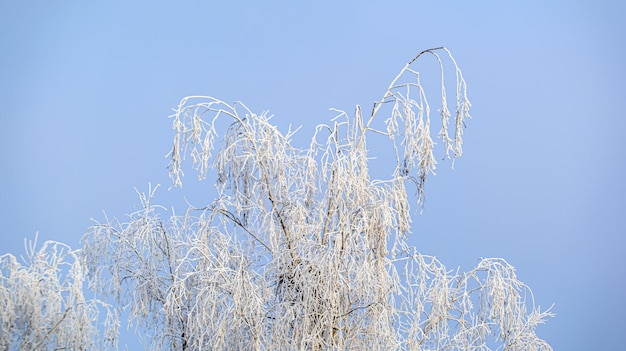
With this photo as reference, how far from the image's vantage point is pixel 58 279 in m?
5.50

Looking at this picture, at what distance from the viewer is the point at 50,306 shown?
17.9 ft

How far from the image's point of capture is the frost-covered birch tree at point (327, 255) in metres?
4.65

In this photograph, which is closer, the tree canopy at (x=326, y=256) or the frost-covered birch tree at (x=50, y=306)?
the tree canopy at (x=326, y=256)

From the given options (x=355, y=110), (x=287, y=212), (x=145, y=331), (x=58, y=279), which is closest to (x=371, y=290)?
(x=287, y=212)

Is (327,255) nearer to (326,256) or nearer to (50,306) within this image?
(326,256)

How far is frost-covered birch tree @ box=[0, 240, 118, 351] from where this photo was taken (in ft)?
17.7

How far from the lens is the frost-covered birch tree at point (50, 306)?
17.7ft

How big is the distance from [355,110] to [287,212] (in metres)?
0.66

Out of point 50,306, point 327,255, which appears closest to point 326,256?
point 327,255

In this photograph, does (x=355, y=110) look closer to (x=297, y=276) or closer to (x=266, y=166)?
(x=266, y=166)

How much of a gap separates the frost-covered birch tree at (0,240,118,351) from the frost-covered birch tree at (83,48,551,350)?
40 centimetres

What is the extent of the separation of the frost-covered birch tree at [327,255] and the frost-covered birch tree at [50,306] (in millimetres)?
398

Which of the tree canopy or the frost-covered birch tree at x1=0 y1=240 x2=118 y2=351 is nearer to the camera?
the tree canopy

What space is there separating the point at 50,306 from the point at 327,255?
6.10ft
